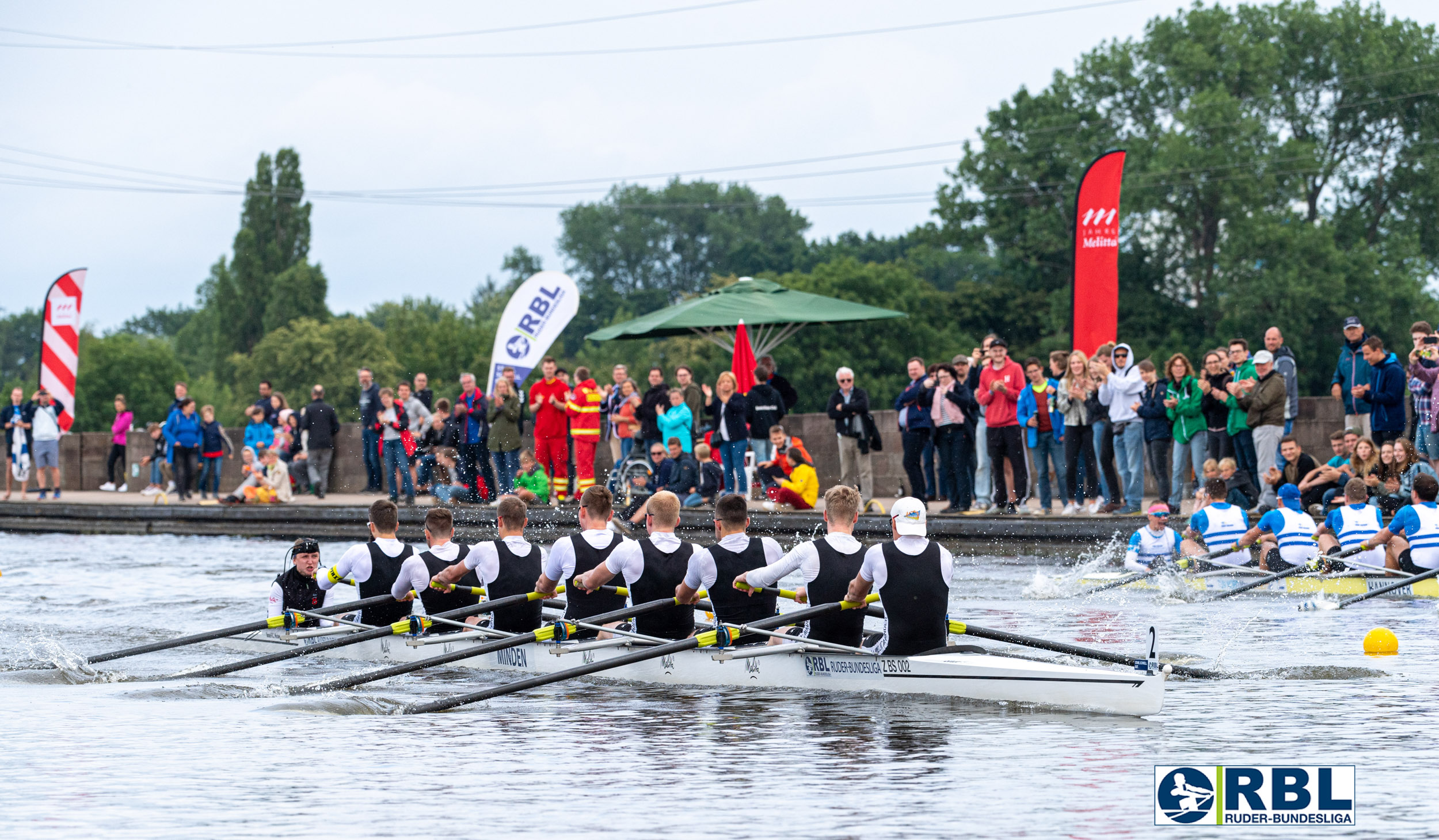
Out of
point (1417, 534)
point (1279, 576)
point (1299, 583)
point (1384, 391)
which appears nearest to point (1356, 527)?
point (1417, 534)

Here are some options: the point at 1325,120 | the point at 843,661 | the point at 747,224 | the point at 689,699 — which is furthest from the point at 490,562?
the point at 747,224

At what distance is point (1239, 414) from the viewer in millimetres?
16344

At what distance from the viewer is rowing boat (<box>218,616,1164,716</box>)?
8.62m

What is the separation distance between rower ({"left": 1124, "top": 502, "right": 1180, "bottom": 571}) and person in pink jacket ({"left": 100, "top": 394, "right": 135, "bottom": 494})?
19.0m

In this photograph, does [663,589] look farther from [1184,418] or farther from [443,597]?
[1184,418]

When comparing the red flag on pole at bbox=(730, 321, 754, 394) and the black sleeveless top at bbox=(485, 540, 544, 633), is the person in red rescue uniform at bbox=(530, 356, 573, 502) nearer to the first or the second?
the red flag on pole at bbox=(730, 321, 754, 394)

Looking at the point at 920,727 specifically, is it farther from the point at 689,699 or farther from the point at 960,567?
the point at 960,567

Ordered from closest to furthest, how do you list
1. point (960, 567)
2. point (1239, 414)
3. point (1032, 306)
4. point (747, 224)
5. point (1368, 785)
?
point (1368, 785) < point (1239, 414) < point (960, 567) < point (1032, 306) < point (747, 224)

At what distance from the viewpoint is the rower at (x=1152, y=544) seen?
49.0 ft

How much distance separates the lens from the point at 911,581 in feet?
29.8

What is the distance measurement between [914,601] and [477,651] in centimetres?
269

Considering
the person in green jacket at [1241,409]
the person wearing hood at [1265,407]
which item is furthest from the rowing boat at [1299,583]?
the person in green jacket at [1241,409]

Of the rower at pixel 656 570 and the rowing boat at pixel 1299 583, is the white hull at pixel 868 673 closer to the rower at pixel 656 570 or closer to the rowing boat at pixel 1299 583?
the rower at pixel 656 570

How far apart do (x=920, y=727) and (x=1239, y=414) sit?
899 centimetres
